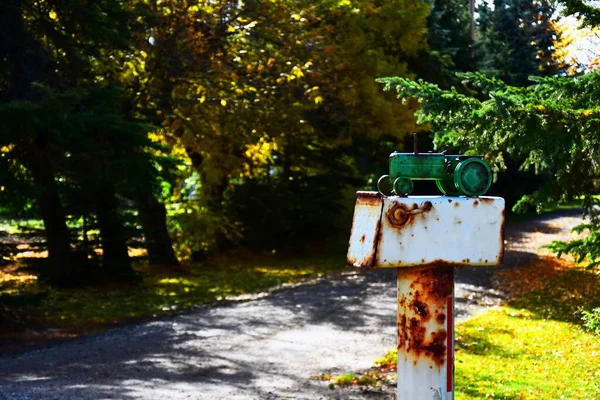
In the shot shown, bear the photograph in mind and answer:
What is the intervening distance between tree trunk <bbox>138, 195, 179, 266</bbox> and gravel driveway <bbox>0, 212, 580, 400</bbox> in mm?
4867

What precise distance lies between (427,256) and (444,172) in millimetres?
313

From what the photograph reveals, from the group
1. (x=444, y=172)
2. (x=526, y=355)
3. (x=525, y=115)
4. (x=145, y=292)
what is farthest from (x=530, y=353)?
(x=145, y=292)

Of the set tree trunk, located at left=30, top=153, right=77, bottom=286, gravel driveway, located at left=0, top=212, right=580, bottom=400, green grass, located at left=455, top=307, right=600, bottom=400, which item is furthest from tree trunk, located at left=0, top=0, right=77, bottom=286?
green grass, located at left=455, top=307, right=600, bottom=400

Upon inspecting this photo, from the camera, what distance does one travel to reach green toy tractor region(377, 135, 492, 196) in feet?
7.63

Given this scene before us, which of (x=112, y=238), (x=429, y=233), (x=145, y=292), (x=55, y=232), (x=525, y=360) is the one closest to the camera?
(x=429, y=233)

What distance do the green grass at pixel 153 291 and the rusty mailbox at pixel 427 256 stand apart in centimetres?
1045

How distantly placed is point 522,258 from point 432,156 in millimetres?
19177

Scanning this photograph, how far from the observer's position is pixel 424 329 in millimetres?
2250

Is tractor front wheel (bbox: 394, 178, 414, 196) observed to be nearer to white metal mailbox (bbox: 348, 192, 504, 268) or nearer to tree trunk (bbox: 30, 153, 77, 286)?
white metal mailbox (bbox: 348, 192, 504, 268)

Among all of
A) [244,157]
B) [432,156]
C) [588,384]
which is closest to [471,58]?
[244,157]

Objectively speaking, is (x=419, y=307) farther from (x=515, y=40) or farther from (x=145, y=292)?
(x=515, y=40)

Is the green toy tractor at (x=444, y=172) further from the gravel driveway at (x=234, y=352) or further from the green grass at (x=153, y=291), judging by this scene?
the green grass at (x=153, y=291)

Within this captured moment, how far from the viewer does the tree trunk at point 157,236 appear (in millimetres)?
19297

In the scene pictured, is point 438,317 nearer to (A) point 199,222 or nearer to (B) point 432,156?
(B) point 432,156
